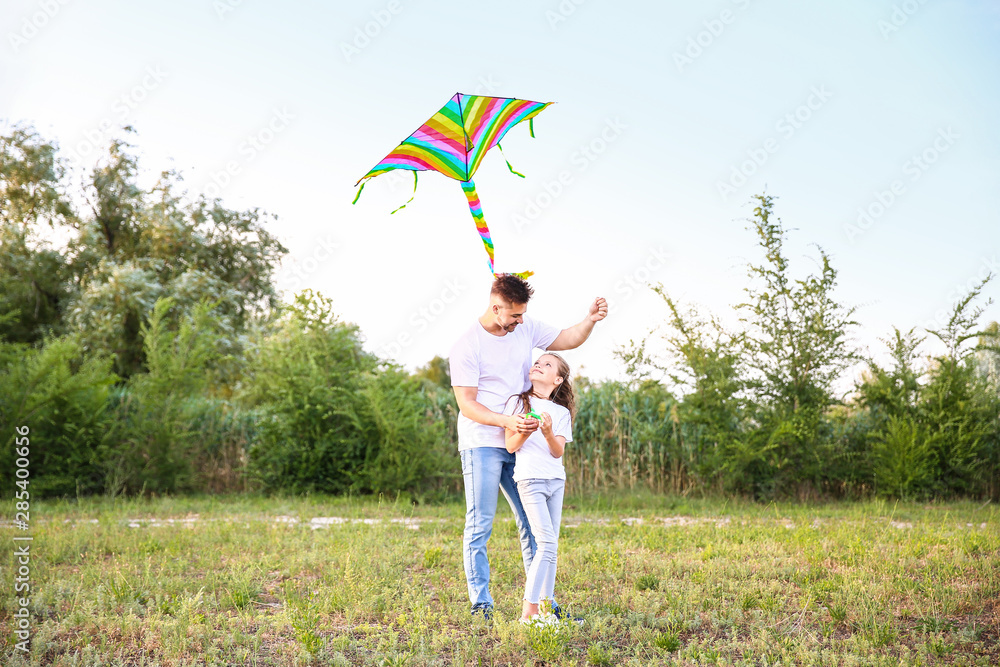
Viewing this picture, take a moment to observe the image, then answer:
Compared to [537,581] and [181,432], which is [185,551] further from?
[181,432]

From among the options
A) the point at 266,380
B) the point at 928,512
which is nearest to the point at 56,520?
the point at 266,380

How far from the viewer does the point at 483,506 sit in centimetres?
417

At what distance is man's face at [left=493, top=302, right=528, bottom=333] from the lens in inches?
159

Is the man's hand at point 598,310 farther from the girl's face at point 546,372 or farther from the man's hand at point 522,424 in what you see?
the man's hand at point 522,424

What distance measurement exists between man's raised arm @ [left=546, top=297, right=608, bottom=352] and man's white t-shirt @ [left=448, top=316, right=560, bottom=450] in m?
0.34

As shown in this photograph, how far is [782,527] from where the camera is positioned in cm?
700

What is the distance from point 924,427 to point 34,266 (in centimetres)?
2339

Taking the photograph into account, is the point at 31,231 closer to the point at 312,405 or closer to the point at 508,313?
the point at 312,405

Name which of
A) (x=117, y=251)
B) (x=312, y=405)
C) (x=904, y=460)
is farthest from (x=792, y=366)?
(x=117, y=251)

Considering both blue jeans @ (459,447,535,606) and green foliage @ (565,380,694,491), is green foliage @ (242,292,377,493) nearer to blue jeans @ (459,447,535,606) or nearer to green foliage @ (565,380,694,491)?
green foliage @ (565,380,694,491)

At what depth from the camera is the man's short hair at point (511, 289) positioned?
13.2 feet

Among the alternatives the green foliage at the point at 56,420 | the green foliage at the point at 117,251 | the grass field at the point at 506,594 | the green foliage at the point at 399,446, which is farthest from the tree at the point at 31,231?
the grass field at the point at 506,594

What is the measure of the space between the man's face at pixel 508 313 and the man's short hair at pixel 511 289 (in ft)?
0.09

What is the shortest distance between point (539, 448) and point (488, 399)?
0.40 meters
